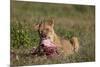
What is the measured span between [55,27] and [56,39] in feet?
0.39

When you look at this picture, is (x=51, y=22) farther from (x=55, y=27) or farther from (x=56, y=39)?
(x=56, y=39)

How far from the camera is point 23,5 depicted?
1.99 metres

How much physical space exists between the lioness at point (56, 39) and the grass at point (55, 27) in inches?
1.6

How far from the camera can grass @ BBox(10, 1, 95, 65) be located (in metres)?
1.97

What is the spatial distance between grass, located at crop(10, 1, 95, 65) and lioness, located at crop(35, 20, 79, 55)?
1.6 inches

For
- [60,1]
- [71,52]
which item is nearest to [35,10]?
[60,1]

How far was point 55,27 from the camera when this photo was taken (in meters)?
2.11

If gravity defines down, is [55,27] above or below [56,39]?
above

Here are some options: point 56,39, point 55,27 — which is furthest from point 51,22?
point 56,39

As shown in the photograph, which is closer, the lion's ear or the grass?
the grass

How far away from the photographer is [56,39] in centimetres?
211

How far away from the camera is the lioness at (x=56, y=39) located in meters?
2.05
